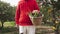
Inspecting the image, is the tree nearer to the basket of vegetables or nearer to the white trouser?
the white trouser

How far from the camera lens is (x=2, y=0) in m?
11.7

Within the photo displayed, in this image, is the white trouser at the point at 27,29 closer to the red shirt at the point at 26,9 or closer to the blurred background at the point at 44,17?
the red shirt at the point at 26,9

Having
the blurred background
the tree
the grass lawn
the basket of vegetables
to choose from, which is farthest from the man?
the tree

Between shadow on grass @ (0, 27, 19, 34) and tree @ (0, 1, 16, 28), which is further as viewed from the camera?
tree @ (0, 1, 16, 28)

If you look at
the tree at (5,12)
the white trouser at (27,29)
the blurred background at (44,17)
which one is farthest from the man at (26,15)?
the tree at (5,12)

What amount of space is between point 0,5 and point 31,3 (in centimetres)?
577

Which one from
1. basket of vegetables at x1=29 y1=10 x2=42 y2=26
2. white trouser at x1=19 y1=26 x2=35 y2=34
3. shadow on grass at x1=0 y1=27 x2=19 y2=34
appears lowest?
shadow on grass at x1=0 y1=27 x2=19 y2=34

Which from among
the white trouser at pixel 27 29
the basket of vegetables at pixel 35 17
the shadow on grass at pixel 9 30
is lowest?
the shadow on grass at pixel 9 30

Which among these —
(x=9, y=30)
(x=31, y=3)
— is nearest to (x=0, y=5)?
(x=9, y=30)

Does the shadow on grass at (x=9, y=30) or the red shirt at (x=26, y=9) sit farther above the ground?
the red shirt at (x=26, y=9)

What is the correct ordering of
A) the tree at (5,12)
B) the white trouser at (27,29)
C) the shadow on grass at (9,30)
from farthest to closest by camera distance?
the tree at (5,12), the shadow on grass at (9,30), the white trouser at (27,29)

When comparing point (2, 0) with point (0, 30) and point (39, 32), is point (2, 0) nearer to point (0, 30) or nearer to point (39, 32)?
point (0, 30)

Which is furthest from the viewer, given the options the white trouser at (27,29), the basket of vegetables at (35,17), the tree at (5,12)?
the tree at (5,12)

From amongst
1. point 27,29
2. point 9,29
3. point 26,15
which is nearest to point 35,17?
point 26,15
